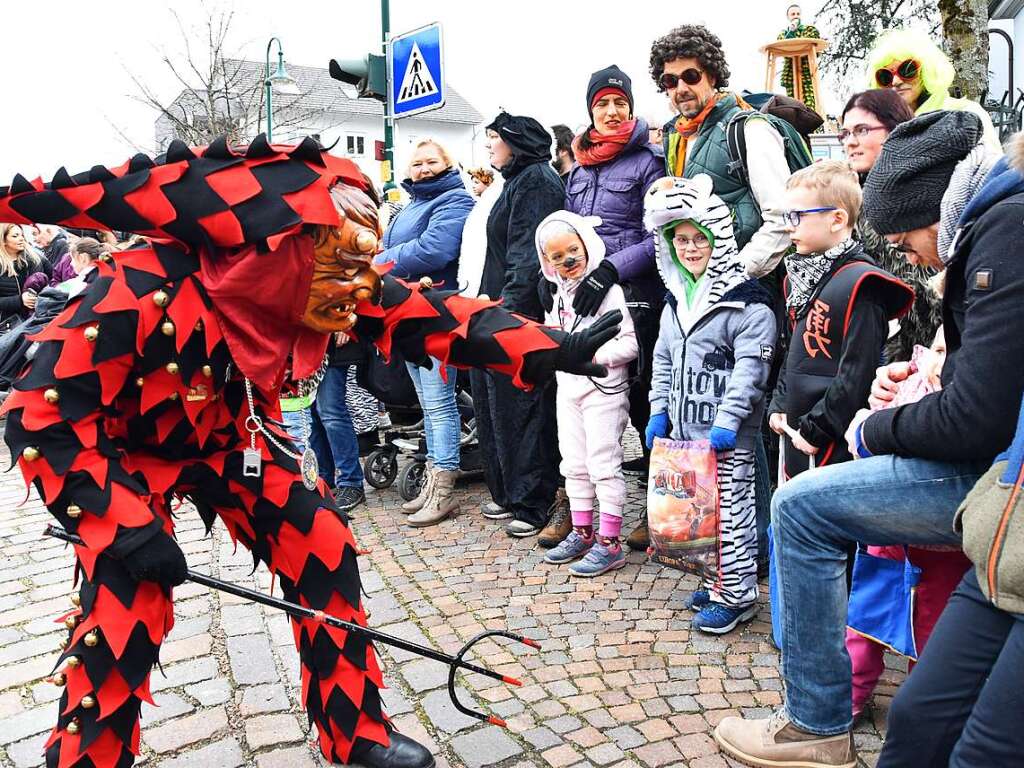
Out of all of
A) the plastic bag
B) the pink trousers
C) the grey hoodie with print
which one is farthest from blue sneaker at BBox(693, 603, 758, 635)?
the pink trousers

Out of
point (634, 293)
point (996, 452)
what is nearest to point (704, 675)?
point (996, 452)

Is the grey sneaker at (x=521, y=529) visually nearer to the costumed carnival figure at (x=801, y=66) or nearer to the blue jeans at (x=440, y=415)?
the blue jeans at (x=440, y=415)

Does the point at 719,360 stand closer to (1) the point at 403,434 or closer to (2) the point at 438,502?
(2) the point at 438,502

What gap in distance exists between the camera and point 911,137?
2.47m

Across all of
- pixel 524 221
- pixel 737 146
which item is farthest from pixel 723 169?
pixel 524 221

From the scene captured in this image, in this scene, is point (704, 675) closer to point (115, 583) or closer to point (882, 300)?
point (882, 300)

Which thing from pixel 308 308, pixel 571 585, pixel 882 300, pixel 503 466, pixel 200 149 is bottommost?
pixel 571 585

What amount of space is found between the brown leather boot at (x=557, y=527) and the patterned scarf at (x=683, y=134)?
2.00 m

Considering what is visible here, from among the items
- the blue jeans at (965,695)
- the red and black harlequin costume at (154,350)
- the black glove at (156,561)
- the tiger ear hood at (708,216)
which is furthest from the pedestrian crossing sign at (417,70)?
the blue jeans at (965,695)

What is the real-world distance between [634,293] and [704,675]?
81.2 inches

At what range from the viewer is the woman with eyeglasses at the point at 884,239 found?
134 inches

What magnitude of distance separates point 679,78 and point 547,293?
4.26 feet

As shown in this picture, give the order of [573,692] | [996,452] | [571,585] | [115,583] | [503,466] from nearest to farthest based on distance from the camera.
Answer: [996,452] → [115,583] → [573,692] → [571,585] → [503,466]

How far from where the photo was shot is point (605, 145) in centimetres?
481
